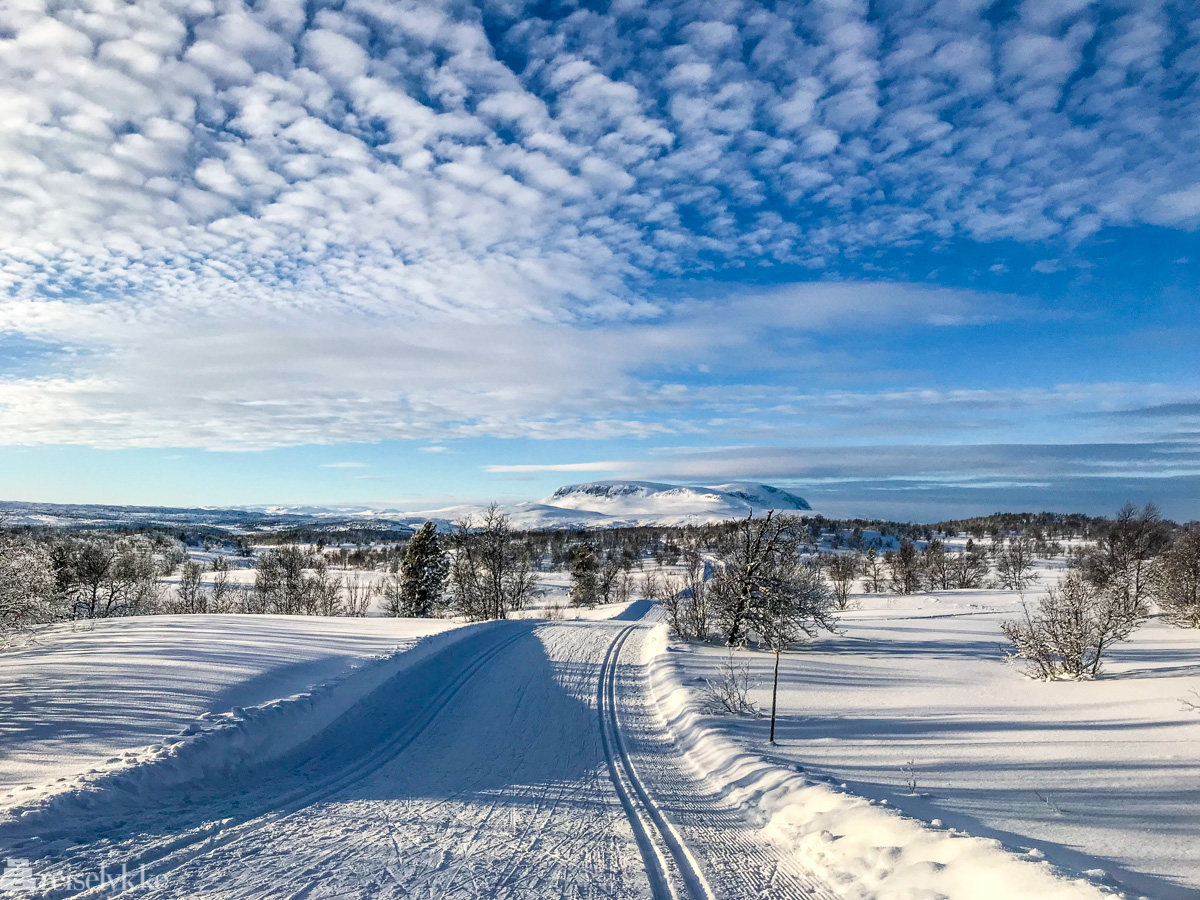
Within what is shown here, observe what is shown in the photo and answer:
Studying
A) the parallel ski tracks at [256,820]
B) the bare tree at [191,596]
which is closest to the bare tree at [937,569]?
the parallel ski tracks at [256,820]

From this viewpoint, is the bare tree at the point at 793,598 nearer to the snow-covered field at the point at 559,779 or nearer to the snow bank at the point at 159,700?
the snow-covered field at the point at 559,779

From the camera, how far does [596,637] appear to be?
73.8 ft

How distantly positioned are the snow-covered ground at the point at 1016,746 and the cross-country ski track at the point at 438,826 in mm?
1779

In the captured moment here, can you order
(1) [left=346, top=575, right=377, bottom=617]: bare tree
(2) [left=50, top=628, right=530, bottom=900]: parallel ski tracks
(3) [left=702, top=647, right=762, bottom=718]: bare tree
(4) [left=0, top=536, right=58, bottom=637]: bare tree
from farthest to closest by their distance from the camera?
(1) [left=346, top=575, right=377, bottom=617]: bare tree → (4) [left=0, top=536, right=58, bottom=637]: bare tree → (3) [left=702, top=647, right=762, bottom=718]: bare tree → (2) [left=50, top=628, right=530, bottom=900]: parallel ski tracks

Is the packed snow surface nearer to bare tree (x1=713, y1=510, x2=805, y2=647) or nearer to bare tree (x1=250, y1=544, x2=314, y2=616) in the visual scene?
bare tree (x1=713, y1=510, x2=805, y2=647)

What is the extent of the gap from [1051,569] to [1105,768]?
282 ft

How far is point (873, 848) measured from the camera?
549cm

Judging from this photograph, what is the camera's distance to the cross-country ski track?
4.82 meters

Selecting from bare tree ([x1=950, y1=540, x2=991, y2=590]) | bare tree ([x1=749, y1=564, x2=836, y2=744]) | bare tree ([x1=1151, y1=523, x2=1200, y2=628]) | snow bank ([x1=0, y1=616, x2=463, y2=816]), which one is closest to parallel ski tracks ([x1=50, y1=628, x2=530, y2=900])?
snow bank ([x1=0, y1=616, x2=463, y2=816])

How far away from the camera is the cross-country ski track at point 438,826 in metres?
4.82

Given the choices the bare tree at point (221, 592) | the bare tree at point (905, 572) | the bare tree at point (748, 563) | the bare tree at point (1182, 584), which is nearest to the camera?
the bare tree at point (748, 563)

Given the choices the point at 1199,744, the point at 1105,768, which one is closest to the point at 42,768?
the point at 1105,768

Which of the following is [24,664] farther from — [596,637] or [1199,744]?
[1199,744]

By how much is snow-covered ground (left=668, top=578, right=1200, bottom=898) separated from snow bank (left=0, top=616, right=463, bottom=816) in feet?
22.9
